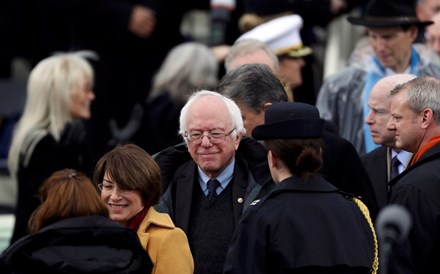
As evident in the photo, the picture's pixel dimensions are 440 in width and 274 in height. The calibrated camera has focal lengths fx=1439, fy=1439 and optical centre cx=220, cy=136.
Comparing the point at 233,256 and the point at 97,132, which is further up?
the point at 233,256

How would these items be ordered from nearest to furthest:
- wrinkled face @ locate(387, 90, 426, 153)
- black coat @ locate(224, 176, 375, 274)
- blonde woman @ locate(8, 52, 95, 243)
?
1. black coat @ locate(224, 176, 375, 274)
2. wrinkled face @ locate(387, 90, 426, 153)
3. blonde woman @ locate(8, 52, 95, 243)

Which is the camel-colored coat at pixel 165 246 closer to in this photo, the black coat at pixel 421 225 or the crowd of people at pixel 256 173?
the crowd of people at pixel 256 173

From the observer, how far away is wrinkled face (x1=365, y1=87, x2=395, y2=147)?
8477mm

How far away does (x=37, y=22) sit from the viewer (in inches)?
533

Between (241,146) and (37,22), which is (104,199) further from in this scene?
(37,22)

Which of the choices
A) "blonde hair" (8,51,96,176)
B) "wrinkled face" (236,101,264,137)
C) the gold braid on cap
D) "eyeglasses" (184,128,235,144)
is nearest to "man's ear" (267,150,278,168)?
the gold braid on cap

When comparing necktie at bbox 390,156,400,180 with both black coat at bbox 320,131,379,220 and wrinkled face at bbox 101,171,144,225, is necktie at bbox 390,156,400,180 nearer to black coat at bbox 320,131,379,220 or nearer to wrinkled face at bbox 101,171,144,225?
black coat at bbox 320,131,379,220

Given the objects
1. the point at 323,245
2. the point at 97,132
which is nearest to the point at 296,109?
the point at 323,245

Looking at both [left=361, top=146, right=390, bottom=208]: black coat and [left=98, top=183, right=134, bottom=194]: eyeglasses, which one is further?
[left=361, top=146, right=390, bottom=208]: black coat

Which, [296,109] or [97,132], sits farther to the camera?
[97,132]

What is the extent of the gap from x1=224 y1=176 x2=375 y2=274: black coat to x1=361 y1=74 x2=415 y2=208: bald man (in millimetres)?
1516

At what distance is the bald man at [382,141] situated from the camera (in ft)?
27.7

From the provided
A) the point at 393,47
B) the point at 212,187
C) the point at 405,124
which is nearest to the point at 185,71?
the point at 393,47

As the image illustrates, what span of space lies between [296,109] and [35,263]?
1.57m
